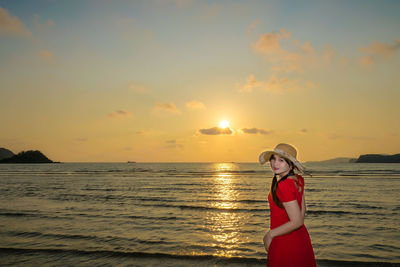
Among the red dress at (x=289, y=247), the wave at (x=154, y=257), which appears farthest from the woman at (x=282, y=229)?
the wave at (x=154, y=257)

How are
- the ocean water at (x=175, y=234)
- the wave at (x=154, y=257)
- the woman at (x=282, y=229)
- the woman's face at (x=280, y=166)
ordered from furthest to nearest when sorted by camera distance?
the ocean water at (x=175, y=234) < the wave at (x=154, y=257) < the woman's face at (x=280, y=166) < the woman at (x=282, y=229)

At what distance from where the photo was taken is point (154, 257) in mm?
8250

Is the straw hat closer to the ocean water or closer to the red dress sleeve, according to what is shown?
the red dress sleeve

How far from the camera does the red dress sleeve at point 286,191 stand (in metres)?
2.93

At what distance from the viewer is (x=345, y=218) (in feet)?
45.2

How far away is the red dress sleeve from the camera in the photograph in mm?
2933

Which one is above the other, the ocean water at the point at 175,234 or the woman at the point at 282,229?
the woman at the point at 282,229

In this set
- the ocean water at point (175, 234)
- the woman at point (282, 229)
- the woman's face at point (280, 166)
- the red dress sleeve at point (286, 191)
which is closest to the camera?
the red dress sleeve at point (286, 191)

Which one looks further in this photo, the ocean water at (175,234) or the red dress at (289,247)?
the ocean water at (175,234)

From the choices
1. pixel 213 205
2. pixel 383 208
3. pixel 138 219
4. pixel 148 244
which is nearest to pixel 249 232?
pixel 148 244

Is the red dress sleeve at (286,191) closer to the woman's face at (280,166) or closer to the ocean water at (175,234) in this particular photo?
the woman's face at (280,166)

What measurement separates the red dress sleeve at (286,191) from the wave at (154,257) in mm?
5439

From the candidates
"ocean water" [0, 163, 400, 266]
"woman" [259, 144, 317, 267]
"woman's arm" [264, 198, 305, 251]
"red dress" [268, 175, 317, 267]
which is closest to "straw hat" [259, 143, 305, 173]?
"woman" [259, 144, 317, 267]

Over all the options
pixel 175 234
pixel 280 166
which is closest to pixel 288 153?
pixel 280 166
